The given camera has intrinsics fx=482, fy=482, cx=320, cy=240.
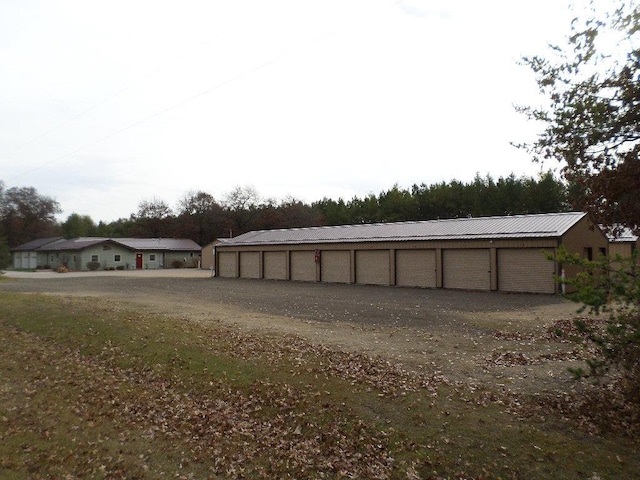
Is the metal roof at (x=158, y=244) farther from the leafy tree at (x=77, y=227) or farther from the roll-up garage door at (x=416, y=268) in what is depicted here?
the roll-up garage door at (x=416, y=268)

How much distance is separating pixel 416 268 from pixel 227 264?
64.6ft

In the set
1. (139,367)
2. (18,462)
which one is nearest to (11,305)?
(139,367)

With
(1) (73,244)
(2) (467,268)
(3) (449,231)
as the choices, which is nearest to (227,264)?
(3) (449,231)

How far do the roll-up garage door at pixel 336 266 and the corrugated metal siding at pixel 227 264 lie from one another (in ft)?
34.7

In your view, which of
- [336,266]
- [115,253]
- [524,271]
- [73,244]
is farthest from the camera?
[115,253]

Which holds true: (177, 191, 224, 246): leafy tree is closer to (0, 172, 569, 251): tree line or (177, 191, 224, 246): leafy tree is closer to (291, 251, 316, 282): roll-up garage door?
(0, 172, 569, 251): tree line

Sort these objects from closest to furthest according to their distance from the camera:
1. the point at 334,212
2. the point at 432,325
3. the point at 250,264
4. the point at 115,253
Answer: the point at 432,325 < the point at 250,264 < the point at 115,253 < the point at 334,212

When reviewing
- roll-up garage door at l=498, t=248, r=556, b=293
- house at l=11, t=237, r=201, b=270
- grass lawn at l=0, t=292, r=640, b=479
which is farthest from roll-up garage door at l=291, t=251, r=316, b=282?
house at l=11, t=237, r=201, b=270

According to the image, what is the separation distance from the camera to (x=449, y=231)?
28812 millimetres

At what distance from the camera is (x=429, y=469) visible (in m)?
5.18

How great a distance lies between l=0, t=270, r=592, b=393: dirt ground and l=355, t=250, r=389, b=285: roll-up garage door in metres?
5.92

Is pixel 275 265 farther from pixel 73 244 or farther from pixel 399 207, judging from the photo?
pixel 73 244

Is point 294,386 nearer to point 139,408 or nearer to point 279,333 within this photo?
point 139,408

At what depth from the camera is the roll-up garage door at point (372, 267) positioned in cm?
3066
